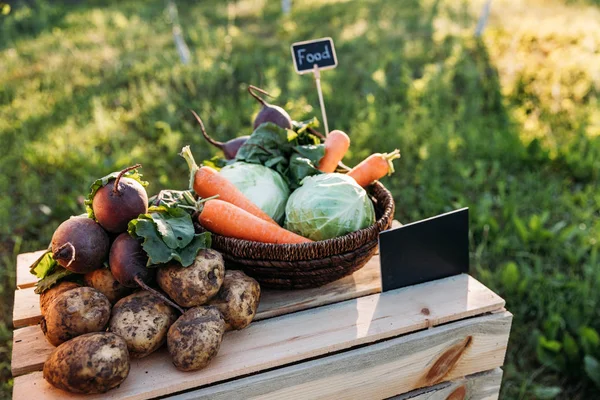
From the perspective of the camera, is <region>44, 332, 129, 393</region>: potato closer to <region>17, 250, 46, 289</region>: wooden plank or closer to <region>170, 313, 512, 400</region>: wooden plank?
<region>170, 313, 512, 400</region>: wooden plank

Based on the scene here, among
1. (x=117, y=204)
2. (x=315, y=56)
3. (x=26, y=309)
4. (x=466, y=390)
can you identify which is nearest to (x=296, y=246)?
(x=117, y=204)

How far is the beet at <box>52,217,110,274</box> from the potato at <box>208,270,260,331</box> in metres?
0.37

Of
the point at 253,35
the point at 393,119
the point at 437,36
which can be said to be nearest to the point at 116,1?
the point at 253,35

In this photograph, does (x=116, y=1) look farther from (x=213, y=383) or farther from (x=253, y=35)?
(x=213, y=383)

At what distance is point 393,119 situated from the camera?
14.7 ft

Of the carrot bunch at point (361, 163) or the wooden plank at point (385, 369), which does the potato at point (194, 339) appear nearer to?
the wooden plank at point (385, 369)

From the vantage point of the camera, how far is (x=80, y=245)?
162cm

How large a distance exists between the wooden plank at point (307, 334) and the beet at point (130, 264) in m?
0.20

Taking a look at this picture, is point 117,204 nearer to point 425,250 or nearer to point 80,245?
point 80,245

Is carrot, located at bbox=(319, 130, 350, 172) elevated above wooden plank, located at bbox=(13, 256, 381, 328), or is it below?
above

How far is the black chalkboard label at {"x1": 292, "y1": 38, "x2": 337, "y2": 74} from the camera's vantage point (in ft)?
8.20

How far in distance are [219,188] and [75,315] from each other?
25.8 inches

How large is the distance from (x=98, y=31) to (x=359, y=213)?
6.64 metres

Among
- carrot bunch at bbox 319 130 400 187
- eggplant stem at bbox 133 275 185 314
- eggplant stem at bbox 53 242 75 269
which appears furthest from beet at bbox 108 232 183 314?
carrot bunch at bbox 319 130 400 187
